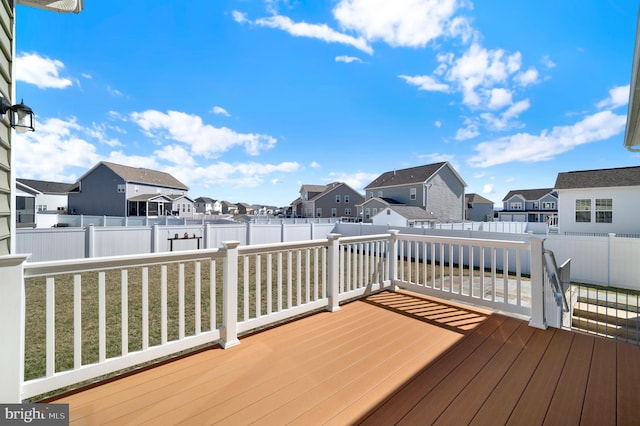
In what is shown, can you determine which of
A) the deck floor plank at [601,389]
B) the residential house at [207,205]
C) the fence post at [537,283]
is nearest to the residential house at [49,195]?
the residential house at [207,205]

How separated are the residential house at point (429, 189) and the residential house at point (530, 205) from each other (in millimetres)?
9882

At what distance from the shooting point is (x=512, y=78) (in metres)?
8.85

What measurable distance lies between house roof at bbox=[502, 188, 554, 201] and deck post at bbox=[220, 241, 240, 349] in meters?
39.7

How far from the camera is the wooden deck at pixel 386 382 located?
5.26 ft

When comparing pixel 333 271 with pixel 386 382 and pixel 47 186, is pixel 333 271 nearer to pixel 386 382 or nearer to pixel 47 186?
pixel 386 382

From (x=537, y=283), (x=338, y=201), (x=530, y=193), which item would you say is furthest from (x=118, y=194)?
(x=530, y=193)

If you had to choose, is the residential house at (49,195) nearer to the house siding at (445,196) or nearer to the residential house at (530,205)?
the house siding at (445,196)

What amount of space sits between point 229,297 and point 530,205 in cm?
3998

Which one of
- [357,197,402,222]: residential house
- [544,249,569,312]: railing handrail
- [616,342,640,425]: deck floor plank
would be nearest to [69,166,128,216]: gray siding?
[357,197,402,222]: residential house

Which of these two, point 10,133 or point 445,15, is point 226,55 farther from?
point 10,133

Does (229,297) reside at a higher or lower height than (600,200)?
lower

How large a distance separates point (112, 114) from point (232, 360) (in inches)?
713

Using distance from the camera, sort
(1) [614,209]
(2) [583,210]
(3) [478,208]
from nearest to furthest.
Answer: (1) [614,209]
(2) [583,210]
(3) [478,208]

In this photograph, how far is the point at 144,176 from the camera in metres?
26.0
